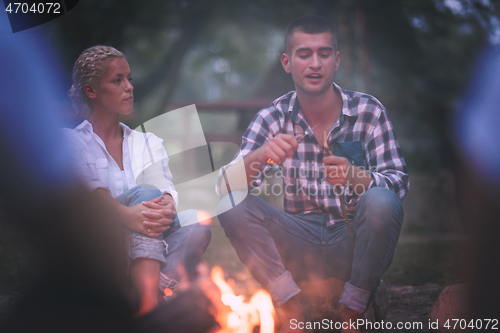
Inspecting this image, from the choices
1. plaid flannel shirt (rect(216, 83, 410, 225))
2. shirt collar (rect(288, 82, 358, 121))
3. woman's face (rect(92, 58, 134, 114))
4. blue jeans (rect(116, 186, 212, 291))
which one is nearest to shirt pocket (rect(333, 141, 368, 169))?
plaid flannel shirt (rect(216, 83, 410, 225))

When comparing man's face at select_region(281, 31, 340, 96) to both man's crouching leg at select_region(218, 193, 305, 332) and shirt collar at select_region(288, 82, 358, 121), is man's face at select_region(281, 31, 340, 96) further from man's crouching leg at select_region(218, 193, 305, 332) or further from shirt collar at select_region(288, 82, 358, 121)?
man's crouching leg at select_region(218, 193, 305, 332)

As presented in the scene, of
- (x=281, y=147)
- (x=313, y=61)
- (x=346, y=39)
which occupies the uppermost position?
(x=346, y=39)

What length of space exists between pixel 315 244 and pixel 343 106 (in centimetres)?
73

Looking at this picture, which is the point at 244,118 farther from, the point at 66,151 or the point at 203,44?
the point at 203,44

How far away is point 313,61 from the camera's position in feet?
6.70

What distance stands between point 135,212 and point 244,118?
43.2 inches

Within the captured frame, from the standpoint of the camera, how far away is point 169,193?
6.57ft

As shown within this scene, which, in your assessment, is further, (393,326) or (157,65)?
(157,65)

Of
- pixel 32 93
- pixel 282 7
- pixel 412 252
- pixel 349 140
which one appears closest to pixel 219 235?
pixel 349 140

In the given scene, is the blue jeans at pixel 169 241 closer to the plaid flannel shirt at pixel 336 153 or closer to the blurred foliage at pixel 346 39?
the plaid flannel shirt at pixel 336 153

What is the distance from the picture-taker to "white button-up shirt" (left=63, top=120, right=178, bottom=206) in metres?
1.91

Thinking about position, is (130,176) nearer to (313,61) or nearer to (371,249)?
(313,61)

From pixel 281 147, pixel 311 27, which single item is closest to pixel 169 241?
pixel 281 147

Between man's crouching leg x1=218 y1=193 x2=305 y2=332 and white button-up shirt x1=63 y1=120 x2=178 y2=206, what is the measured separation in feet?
1.03
